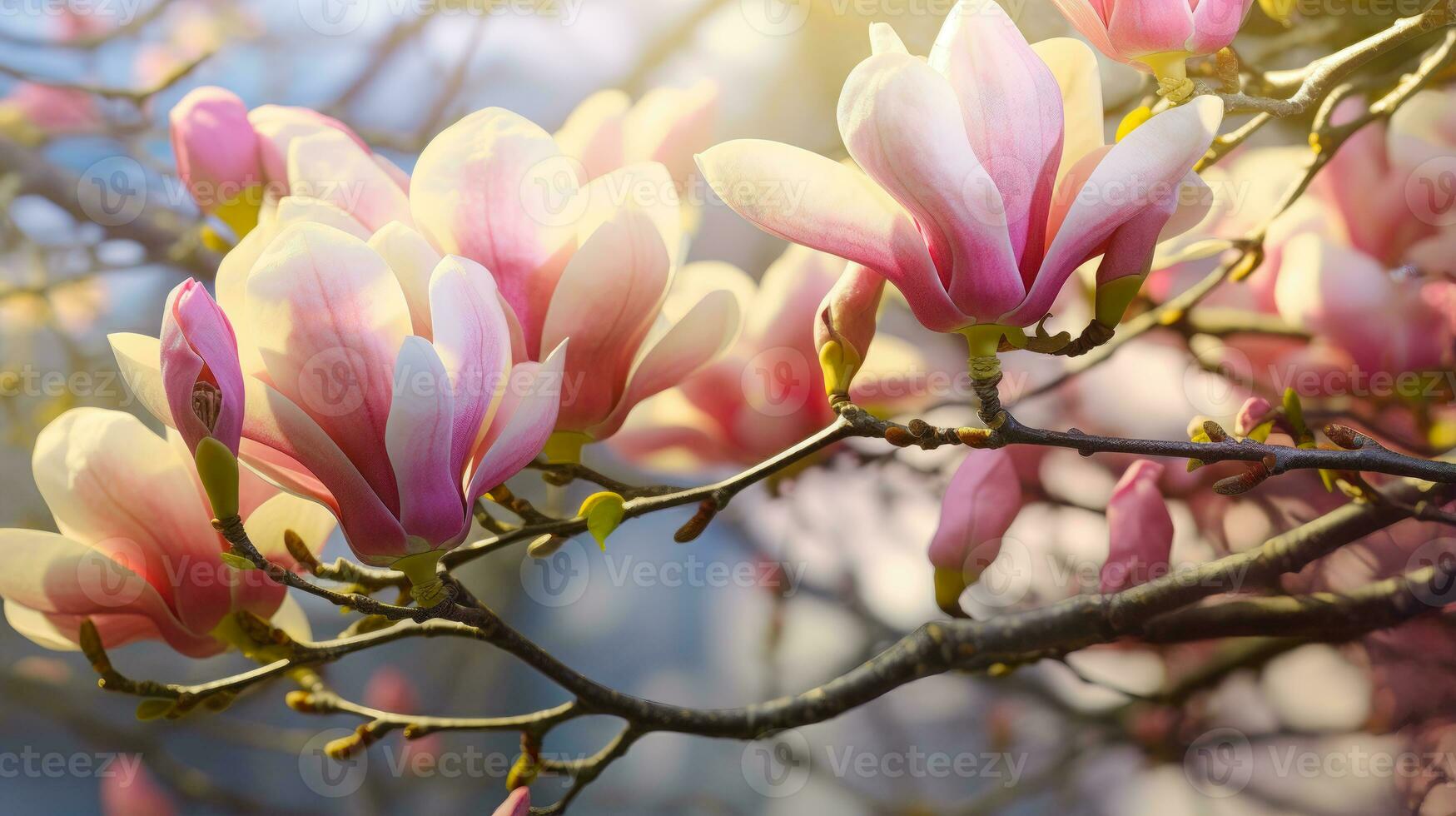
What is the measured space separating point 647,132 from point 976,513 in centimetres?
19

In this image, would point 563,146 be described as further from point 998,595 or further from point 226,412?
point 998,595

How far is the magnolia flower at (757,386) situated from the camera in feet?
1.31

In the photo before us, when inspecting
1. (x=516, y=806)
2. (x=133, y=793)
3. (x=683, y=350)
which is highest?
(x=683, y=350)

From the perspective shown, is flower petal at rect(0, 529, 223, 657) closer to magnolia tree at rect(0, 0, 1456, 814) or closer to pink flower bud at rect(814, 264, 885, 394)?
magnolia tree at rect(0, 0, 1456, 814)

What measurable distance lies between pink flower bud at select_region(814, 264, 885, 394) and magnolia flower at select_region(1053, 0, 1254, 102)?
0.09 meters

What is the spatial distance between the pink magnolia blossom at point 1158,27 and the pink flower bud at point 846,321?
0.09m

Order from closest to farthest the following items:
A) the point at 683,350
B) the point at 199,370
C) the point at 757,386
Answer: the point at 199,370 → the point at 683,350 → the point at 757,386

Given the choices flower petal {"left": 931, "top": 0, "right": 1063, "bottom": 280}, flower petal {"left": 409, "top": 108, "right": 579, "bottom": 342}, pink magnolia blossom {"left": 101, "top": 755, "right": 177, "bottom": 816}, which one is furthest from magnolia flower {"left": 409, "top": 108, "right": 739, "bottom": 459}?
pink magnolia blossom {"left": 101, "top": 755, "right": 177, "bottom": 816}

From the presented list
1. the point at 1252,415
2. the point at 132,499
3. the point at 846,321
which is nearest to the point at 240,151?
the point at 132,499

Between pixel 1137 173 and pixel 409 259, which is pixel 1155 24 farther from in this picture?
pixel 409 259

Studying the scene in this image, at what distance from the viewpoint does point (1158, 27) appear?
0.81 feet

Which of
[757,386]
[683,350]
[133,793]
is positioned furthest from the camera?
[133,793]

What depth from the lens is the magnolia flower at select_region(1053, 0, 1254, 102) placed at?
25cm

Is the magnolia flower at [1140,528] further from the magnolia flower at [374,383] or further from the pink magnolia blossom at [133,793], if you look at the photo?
the pink magnolia blossom at [133,793]
